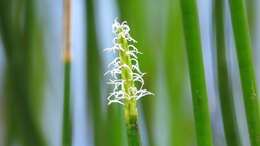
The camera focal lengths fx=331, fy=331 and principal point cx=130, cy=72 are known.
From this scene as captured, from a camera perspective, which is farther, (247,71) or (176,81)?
(176,81)

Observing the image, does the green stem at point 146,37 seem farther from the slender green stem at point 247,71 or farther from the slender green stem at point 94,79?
the slender green stem at point 247,71

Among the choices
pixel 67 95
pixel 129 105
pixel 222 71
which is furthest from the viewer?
pixel 222 71

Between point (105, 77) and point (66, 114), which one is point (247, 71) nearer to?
point (66, 114)

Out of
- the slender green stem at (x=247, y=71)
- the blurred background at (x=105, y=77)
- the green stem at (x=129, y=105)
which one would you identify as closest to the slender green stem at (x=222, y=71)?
the blurred background at (x=105, y=77)

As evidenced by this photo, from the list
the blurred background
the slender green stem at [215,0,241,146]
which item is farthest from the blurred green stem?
the slender green stem at [215,0,241,146]

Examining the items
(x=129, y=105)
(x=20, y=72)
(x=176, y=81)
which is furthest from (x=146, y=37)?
(x=129, y=105)
